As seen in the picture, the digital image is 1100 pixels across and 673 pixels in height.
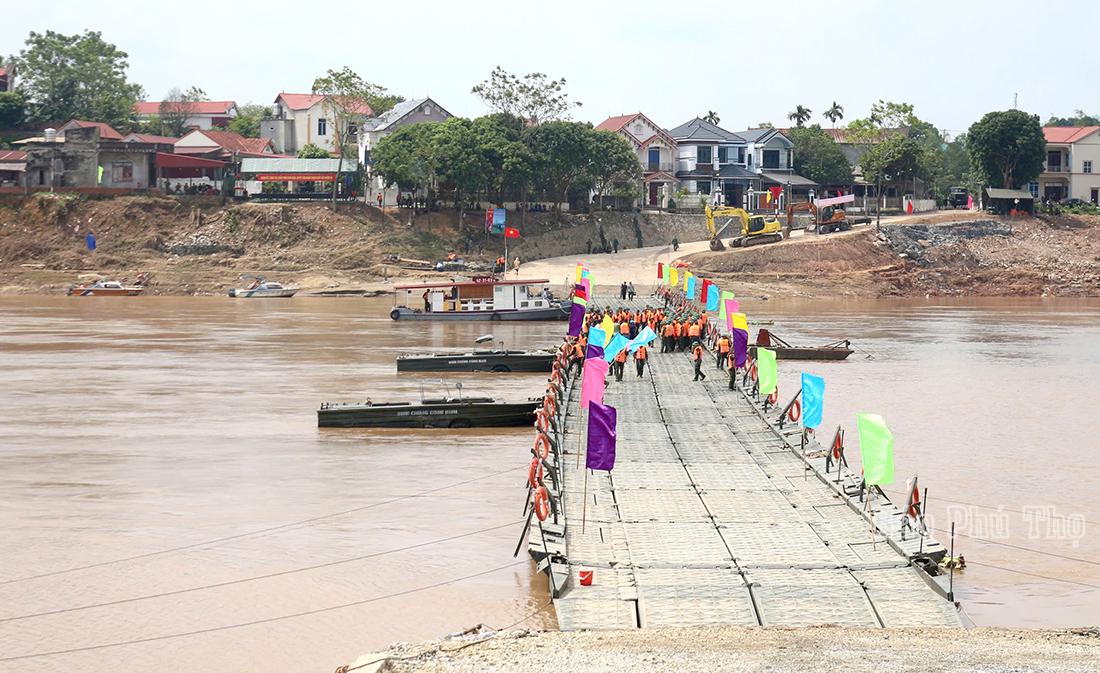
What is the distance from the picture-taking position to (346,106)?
9281cm

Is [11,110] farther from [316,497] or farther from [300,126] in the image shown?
[316,497]

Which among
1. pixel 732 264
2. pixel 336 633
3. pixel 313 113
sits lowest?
pixel 336 633

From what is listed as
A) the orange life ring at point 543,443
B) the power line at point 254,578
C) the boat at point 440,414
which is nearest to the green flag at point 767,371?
the boat at point 440,414

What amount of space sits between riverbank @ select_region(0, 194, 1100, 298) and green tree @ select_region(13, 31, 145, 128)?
2465 cm

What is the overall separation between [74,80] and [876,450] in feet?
344

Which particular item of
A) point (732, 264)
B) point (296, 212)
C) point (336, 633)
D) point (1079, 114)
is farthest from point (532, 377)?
point (1079, 114)

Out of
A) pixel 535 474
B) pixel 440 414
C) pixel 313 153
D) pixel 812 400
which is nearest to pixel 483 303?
pixel 440 414

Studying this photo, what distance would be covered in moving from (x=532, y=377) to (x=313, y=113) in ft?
230

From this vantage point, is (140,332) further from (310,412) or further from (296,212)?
(296,212)

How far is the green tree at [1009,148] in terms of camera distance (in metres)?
88.8

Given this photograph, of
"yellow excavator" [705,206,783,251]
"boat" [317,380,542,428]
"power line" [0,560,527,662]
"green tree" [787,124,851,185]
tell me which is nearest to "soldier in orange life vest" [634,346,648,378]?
"boat" [317,380,542,428]

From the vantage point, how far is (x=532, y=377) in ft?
128

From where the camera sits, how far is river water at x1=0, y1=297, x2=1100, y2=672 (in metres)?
15.4

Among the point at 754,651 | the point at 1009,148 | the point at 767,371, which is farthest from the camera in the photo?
the point at 1009,148
